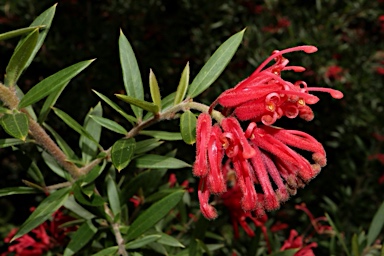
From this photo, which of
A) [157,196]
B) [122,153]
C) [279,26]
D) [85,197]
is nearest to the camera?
[122,153]

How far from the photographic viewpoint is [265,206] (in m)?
1.18

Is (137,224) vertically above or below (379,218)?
above

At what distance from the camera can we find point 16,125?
1.11m

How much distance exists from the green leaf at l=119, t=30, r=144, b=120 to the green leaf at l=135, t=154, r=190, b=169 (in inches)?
7.3

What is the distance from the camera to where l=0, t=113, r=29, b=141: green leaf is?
108 centimetres

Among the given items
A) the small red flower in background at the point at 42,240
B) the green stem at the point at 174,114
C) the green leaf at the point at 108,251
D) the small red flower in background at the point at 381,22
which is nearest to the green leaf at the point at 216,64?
the green stem at the point at 174,114

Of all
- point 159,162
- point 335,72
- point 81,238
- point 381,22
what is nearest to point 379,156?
point 335,72

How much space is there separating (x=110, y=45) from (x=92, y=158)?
1.66m

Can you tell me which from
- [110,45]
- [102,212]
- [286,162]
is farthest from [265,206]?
[110,45]

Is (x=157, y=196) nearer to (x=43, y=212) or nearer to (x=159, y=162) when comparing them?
(x=159, y=162)

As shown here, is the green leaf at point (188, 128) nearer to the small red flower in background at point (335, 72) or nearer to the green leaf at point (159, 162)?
the green leaf at point (159, 162)

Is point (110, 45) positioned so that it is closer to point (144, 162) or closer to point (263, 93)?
point (144, 162)

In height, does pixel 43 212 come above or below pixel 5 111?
below

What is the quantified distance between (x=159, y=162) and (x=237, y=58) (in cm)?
190
